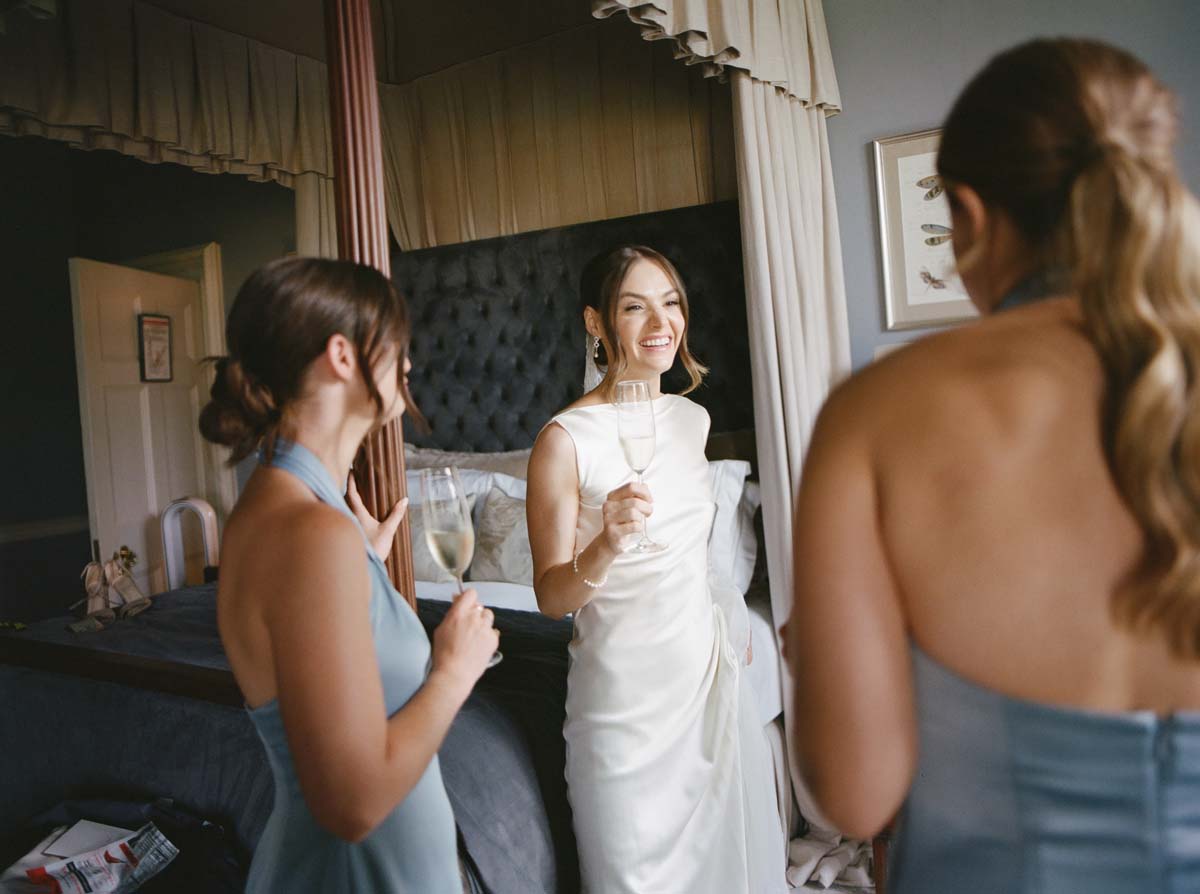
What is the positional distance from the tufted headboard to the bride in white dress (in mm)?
1422

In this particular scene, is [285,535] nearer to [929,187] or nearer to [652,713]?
[652,713]

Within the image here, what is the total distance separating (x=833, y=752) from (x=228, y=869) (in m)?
1.50

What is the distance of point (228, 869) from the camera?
5.83 ft

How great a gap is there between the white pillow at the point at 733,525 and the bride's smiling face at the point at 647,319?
99cm

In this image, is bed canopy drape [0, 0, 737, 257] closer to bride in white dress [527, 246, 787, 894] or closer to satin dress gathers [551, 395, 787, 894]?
bride in white dress [527, 246, 787, 894]

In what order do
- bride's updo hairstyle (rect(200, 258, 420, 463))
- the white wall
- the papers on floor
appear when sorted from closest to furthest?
bride's updo hairstyle (rect(200, 258, 420, 463)) → the papers on floor → the white wall

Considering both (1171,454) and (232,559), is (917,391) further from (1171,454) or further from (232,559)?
(232,559)

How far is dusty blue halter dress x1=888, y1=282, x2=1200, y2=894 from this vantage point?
83cm

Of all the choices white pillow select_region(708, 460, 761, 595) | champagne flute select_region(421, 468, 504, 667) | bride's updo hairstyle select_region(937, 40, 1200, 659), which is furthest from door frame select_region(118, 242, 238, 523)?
bride's updo hairstyle select_region(937, 40, 1200, 659)

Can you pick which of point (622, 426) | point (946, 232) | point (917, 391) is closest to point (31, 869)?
point (622, 426)

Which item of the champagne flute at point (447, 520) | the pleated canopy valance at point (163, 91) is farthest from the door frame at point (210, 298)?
the champagne flute at point (447, 520)

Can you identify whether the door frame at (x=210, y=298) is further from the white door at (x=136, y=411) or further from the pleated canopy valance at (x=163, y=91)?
the pleated canopy valance at (x=163, y=91)

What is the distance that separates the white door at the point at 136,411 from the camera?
5.12 meters

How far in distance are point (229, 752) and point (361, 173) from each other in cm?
139
